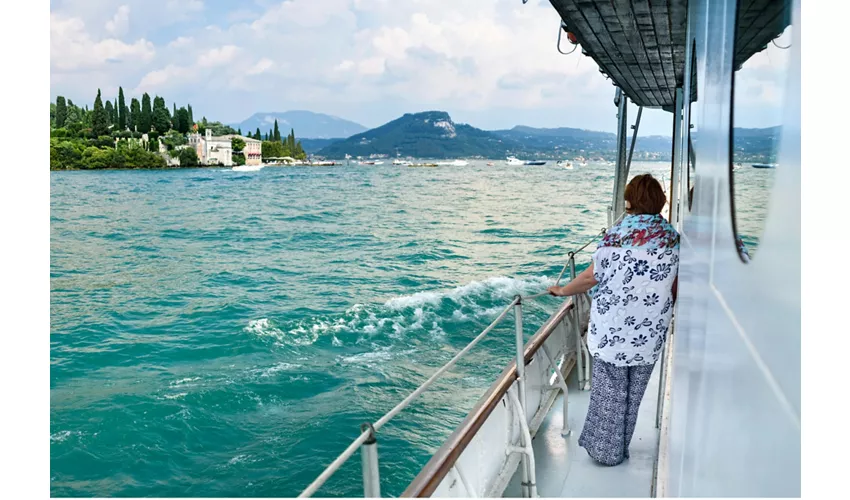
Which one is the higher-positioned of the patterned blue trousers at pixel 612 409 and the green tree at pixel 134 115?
the green tree at pixel 134 115

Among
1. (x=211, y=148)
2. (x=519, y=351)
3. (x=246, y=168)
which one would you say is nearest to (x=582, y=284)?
(x=519, y=351)

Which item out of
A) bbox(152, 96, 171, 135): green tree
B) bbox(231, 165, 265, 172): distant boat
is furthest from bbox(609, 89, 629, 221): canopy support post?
bbox(231, 165, 265, 172): distant boat

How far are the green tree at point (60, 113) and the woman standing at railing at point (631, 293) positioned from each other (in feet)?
255

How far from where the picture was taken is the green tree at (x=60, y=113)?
231ft

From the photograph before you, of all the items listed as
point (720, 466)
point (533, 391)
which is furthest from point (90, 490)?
point (720, 466)

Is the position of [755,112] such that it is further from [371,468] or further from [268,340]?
[268,340]

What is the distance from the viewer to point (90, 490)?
8.85 meters

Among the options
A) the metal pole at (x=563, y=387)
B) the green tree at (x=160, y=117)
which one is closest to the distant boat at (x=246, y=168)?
the green tree at (x=160, y=117)

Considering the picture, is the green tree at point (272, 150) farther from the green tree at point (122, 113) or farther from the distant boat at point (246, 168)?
the green tree at point (122, 113)

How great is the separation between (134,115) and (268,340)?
6895 cm

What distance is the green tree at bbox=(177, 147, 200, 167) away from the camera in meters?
83.3

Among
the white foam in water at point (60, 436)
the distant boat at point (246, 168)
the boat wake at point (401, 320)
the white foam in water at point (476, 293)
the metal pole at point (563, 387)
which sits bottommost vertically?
the white foam in water at point (60, 436)

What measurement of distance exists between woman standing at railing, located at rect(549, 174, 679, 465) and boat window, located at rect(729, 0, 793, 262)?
1270 mm
